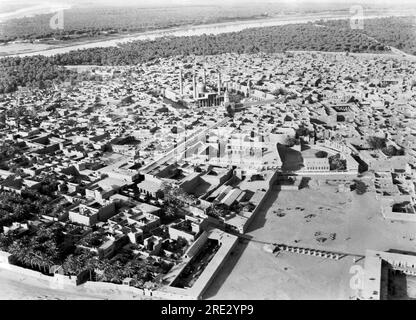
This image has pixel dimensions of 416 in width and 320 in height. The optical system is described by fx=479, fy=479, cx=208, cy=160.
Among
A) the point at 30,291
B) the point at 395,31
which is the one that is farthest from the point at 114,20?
the point at 30,291

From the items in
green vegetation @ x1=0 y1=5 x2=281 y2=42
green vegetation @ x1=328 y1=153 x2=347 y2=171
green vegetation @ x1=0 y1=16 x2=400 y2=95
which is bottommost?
green vegetation @ x1=328 y1=153 x2=347 y2=171

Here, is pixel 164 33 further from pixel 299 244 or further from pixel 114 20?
pixel 299 244

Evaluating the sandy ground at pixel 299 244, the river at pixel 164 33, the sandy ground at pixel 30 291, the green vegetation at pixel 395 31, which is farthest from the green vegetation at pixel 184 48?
the sandy ground at pixel 299 244

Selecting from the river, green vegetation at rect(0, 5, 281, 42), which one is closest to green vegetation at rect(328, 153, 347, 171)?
green vegetation at rect(0, 5, 281, 42)

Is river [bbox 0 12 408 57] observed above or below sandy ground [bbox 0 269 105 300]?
above

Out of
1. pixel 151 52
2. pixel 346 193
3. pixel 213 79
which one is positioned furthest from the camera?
pixel 151 52

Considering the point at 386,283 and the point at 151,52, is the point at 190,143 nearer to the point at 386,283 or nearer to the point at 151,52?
the point at 386,283

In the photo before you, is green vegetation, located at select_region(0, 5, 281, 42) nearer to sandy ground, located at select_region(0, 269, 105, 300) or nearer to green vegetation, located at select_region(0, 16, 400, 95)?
green vegetation, located at select_region(0, 16, 400, 95)

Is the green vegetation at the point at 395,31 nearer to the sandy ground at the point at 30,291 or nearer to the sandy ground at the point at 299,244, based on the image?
the sandy ground at the point at 299,244
